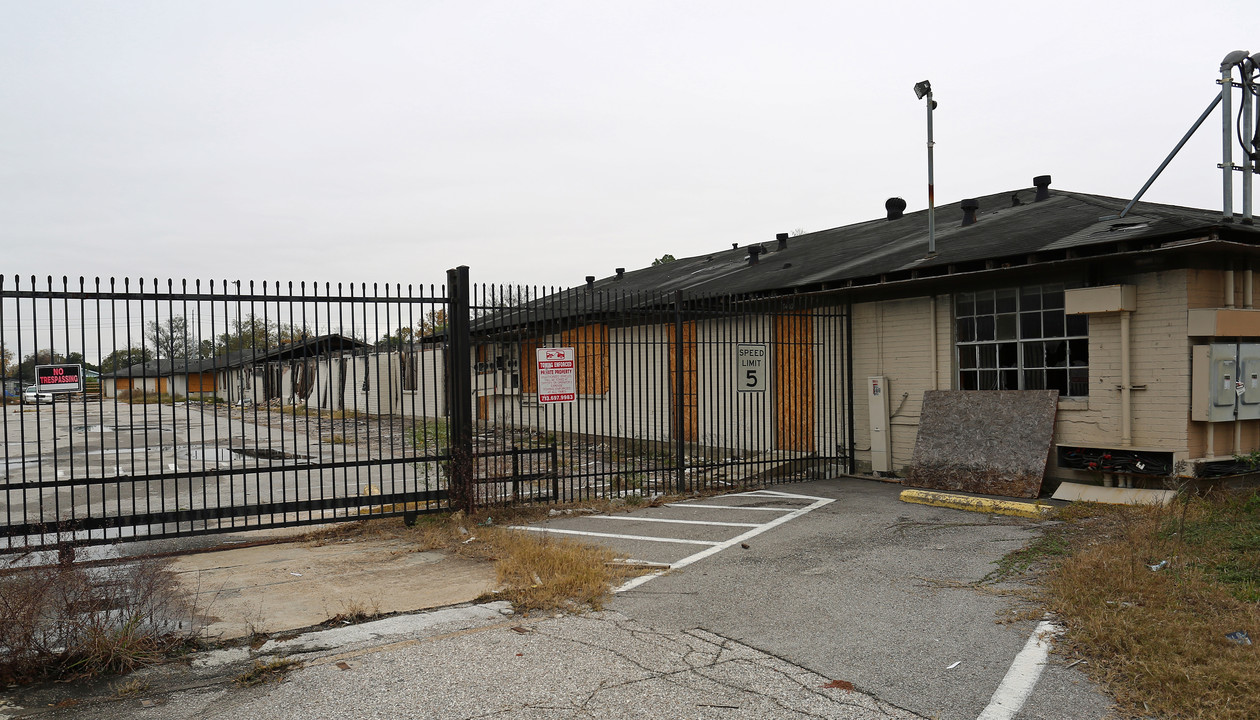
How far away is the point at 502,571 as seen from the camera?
6562 millimetres

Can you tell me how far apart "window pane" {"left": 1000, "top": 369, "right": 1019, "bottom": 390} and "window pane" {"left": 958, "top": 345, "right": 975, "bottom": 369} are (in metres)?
0.48

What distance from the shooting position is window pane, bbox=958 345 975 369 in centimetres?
1133

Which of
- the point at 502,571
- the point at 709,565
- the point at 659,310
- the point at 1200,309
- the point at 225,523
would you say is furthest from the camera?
the point at 659,310

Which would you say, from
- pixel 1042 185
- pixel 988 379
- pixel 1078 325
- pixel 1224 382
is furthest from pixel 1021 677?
pixel 1042 185

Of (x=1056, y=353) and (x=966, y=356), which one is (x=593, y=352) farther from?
(x=1056, y=353)

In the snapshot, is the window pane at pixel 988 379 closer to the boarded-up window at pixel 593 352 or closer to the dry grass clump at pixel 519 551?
the boarded-up window at pixel 593 352

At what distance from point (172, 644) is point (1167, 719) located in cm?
541

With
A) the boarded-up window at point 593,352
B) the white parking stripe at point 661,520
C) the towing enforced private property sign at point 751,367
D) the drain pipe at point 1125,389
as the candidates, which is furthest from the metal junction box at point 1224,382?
the boarded-up window at point 593,352

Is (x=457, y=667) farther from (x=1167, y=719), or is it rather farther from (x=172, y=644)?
(x=1167, y=719)

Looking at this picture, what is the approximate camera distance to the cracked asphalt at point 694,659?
4.06 m

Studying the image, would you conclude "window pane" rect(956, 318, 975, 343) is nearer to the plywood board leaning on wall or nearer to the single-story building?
the single-story building

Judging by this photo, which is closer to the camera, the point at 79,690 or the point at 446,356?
the point at 79,690

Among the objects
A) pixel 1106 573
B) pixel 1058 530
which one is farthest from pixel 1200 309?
pixel 1106 573

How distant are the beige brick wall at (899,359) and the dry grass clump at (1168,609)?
400 centimetres
